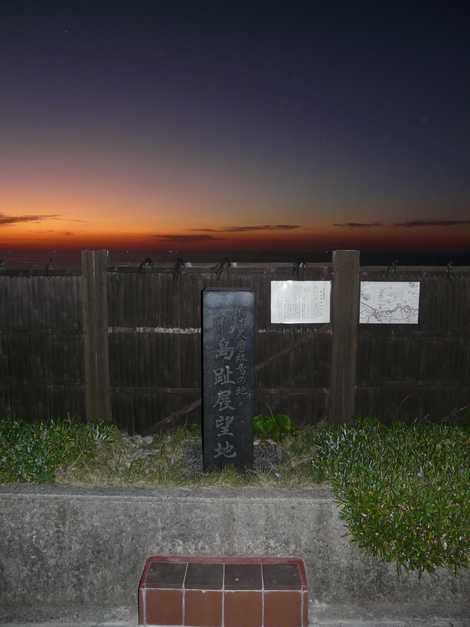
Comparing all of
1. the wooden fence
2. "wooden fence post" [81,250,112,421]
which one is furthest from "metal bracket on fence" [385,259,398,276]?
"wooden fence post" [81,250,112,421]

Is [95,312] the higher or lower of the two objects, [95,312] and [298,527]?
the higher

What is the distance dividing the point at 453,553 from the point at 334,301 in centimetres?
307

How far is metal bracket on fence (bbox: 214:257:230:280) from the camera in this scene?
6.29 m

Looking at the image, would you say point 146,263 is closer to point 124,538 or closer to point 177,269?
point 177,269

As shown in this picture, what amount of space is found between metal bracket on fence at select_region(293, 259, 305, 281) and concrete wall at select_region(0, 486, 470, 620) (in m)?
2.81

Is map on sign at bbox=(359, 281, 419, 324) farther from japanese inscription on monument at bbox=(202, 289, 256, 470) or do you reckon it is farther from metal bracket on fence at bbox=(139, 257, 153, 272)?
metal bracket on fence at bbox=(139, 257, 153, 272)

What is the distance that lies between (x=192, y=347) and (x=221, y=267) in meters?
1.04

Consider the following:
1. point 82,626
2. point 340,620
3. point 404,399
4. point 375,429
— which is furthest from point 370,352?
point 82,626

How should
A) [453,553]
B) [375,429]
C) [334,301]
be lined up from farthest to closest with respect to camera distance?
[334,301] < [375,429] < [453,553]

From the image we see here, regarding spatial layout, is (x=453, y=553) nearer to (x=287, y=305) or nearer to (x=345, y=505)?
(x=345, y=505)

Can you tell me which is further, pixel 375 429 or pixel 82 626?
pixel 375 429

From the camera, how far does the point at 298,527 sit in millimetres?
4188

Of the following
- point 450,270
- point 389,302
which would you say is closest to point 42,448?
point 389,302

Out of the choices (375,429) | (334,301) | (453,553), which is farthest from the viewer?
(334,301)
